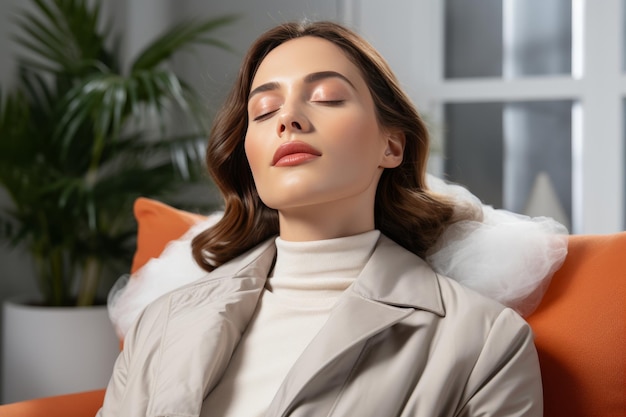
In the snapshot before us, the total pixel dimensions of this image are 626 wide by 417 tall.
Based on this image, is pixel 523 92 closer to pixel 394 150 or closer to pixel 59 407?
pixel 394 150

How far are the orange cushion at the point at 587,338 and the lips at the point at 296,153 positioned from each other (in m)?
0.44

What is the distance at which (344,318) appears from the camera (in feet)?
4.17

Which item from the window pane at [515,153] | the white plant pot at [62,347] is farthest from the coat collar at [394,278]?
the window pane at [515,153]

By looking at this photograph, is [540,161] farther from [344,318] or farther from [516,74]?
[344,318]

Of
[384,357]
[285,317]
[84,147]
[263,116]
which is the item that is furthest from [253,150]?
[84,147]

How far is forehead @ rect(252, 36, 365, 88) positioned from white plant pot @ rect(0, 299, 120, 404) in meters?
1.53

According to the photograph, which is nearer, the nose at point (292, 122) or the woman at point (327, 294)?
the woman at point (327, 294)

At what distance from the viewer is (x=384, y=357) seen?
1.24m

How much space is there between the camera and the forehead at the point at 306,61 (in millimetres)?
1396

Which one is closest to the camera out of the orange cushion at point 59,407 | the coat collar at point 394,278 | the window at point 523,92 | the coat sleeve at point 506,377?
the coat sleeve at point 506,377

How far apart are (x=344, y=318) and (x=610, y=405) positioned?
42 centimetres

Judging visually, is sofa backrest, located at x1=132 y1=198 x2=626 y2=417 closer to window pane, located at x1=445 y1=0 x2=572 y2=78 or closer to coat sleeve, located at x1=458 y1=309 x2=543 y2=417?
coat sleeve, located at x1=458 y1=309 x2=543 y2=417

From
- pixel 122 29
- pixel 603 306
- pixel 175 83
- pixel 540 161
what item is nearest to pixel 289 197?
pixel 603 306

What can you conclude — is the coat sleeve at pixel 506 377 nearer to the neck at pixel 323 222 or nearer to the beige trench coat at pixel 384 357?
the beige trench coat at pixel 384 357
